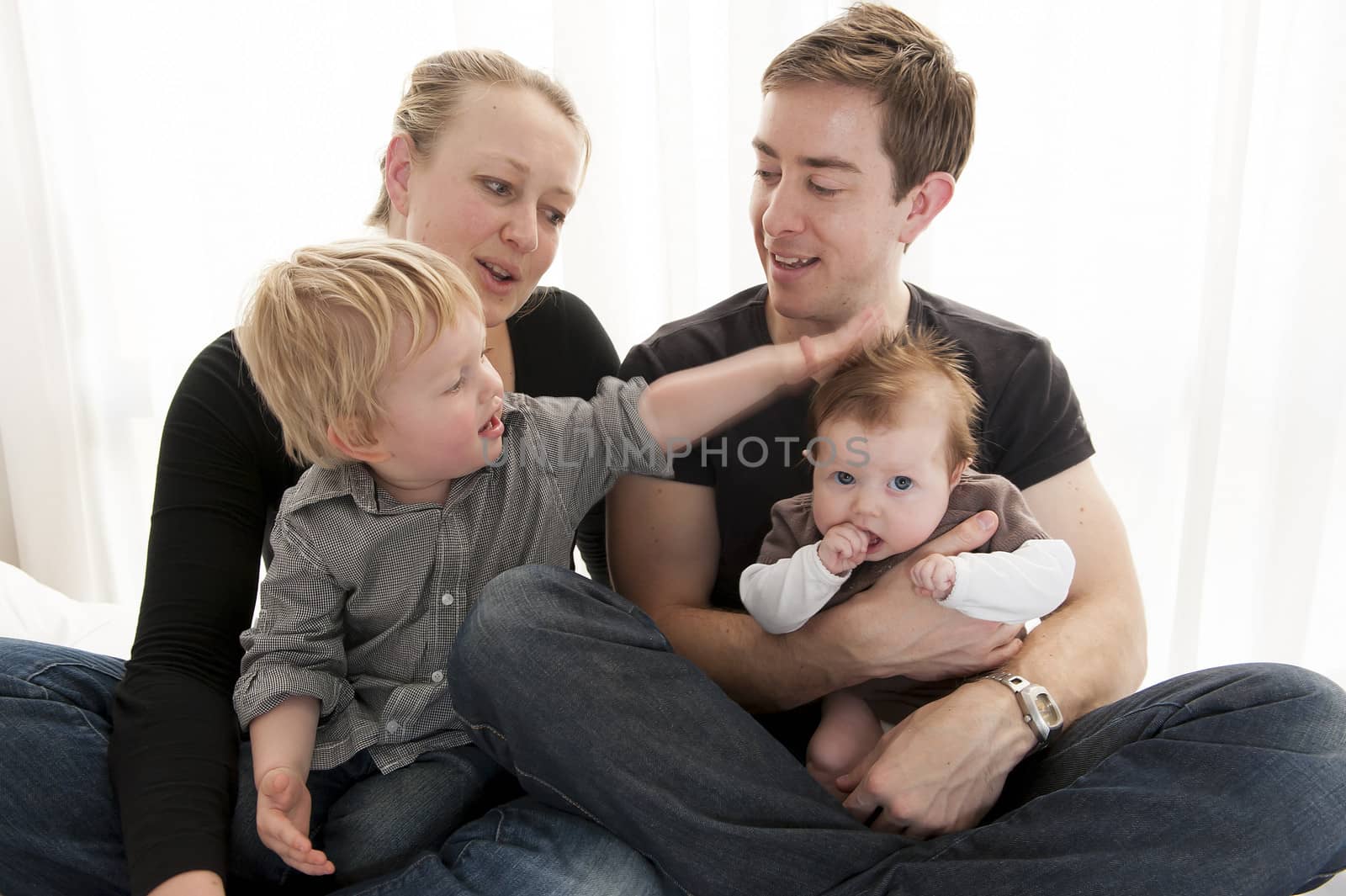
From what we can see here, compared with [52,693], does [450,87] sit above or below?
above

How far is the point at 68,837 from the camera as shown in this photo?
45.2 inches

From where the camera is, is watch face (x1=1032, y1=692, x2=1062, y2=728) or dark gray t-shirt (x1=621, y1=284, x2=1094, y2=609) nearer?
watch face (x1=1032, y1=692, x2=1062, y2=728)

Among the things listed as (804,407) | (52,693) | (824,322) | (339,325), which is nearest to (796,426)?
(804,407)

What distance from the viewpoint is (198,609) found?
130cm

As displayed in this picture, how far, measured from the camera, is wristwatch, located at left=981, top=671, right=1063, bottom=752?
1.22 m

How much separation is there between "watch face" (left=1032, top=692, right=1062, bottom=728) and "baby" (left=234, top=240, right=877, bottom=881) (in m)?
0.46

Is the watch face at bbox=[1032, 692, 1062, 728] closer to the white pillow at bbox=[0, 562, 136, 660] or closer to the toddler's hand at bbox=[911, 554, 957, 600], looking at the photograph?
the toddler's hand at bbox=[911, 554, 957, 600]

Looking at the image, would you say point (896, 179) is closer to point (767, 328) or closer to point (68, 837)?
point (767, 328)

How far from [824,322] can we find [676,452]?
30 cm

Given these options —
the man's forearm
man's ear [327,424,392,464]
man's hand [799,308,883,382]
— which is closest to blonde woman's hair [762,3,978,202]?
man's hand [799,308,883,382]

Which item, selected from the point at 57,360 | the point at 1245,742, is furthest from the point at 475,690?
the point at 57,360

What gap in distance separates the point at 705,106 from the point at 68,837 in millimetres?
1630

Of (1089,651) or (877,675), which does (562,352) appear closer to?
(877,675)

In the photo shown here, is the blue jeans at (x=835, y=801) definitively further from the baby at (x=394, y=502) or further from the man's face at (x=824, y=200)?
the man's face at (x=824, y=200)
